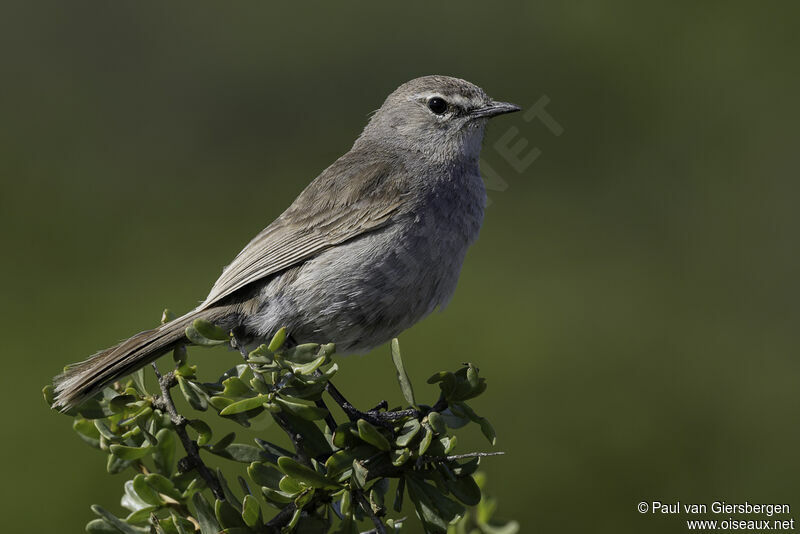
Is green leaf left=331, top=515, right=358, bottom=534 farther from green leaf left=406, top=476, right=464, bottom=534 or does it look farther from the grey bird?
the grey bird

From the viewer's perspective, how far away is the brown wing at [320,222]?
11.2ft

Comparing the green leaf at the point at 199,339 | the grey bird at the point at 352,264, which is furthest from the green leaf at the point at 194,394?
the grey bird at the point at 352,264

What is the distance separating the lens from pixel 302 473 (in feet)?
6.97

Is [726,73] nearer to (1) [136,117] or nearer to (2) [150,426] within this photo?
(1) [136,117]

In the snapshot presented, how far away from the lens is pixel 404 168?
3.75m

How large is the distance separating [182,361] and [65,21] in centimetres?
549

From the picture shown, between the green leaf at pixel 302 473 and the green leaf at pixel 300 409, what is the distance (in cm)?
12

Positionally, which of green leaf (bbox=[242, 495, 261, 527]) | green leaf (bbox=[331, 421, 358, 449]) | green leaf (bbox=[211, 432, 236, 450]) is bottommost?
green leaf (bbox=[331, 421, 358, 449])

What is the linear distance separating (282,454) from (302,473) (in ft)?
0.72

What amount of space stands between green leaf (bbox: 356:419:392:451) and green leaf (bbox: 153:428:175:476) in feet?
1.58

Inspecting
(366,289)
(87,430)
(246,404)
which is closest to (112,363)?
(87,430)

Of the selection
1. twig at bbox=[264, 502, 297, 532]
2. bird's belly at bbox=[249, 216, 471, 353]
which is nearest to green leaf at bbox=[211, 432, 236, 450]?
twig at bbox=[264, 502, 297, 532]

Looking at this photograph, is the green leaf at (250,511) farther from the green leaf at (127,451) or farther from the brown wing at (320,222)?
the brown wing at (320,222)

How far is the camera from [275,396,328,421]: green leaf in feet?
7.17
